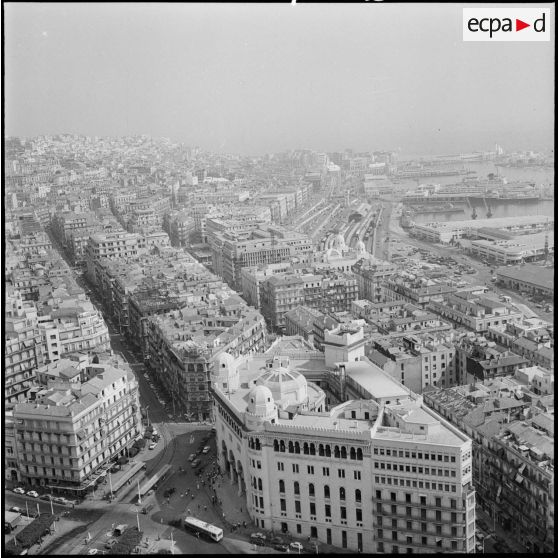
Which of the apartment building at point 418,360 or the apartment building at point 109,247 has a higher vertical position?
the apartment building at point 109,247

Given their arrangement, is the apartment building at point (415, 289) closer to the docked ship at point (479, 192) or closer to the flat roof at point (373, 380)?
the flat roof at point (373, 380)

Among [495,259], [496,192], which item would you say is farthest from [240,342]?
[496,192]

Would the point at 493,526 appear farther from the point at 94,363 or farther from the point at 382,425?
the point at 94,363

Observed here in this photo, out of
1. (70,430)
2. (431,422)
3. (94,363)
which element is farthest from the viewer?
(94,363)

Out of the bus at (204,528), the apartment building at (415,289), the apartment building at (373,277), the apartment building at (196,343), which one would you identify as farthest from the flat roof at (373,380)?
the apartment building at (373,277)

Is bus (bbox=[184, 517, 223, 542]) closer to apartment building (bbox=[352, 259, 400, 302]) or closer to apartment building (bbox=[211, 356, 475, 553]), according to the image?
apartment building (bbox=[211, 356, 475, 553])

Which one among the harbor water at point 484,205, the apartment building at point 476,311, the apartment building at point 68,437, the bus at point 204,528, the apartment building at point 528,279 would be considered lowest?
the bus at point 204,528

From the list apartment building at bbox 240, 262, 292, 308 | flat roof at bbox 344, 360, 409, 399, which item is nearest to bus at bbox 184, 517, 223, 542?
flat roof at bbox 344, 360, 409, 399
